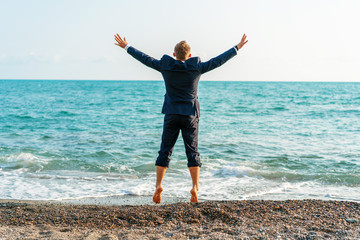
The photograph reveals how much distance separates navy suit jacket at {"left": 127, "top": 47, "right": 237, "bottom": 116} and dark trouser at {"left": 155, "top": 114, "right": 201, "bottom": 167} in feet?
0.37

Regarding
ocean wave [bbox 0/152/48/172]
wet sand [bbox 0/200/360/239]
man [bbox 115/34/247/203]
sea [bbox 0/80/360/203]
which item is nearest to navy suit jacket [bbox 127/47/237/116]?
man [bbox 115/34/247/203]

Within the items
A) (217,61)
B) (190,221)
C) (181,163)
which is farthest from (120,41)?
(181,163)

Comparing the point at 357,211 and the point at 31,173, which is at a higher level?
the point at 357,211

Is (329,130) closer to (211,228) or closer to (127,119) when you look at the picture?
(127,119)

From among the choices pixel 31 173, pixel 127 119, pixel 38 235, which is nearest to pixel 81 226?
pixel 38 235

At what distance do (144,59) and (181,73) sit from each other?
563mm

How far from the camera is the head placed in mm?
4875

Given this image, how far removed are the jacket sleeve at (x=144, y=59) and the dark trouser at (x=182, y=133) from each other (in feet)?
2.40

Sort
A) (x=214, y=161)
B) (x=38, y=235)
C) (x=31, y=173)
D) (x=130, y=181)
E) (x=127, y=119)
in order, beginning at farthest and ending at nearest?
(x=127, y=119) < (x=214, y=161) < (x=31, y=173) < (x=130, y=181) < (x=38, y=235)

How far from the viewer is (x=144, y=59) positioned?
4.94 m

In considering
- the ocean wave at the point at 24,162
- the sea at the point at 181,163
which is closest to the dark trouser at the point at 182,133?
the sea at the point at 181,163

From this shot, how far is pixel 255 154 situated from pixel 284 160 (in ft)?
3.89

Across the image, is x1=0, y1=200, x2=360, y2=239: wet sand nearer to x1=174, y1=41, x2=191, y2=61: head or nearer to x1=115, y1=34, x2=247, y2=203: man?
x1=115, y1=34, x2=247, y2=203: man

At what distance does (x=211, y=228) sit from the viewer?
→ 14.4 ft
